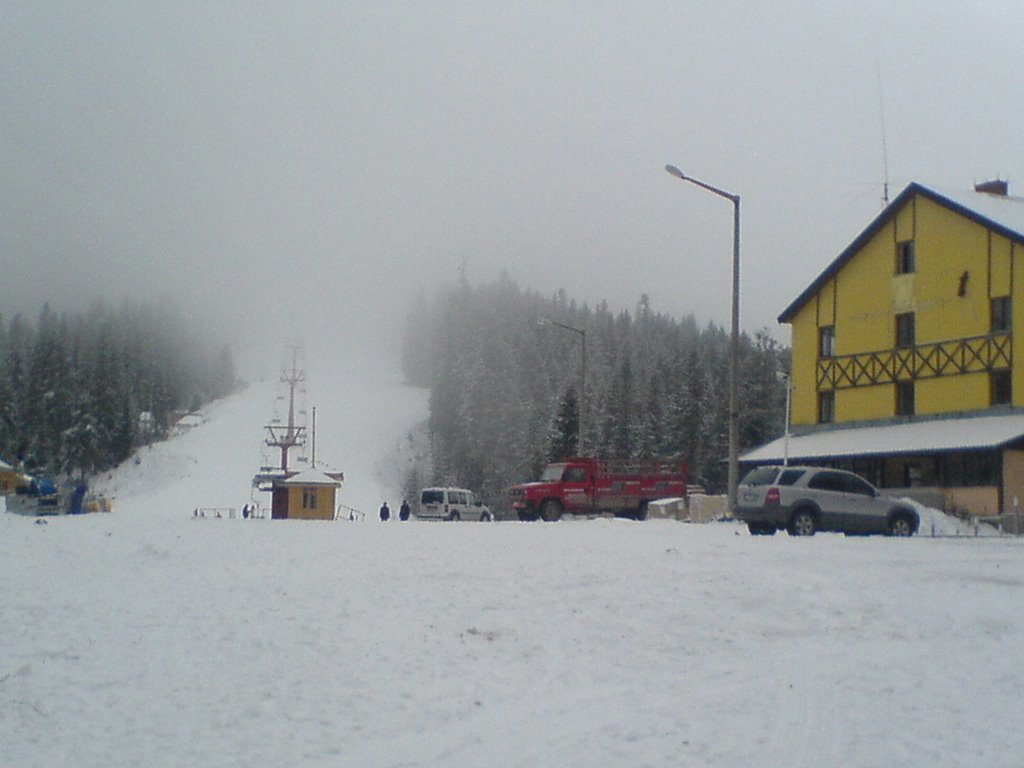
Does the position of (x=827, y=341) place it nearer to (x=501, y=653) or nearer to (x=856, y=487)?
(x=856, y=487)

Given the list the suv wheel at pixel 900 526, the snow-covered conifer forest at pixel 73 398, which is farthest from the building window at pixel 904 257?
the snow-covered conifer forest at pixel 73 398

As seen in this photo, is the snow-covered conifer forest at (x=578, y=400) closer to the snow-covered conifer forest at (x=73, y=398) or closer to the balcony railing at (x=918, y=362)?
the balcony railing at (x=918, y=362)

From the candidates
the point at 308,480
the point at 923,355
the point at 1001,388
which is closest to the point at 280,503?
the point at 308,480

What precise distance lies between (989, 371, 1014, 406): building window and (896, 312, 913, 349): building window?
4.44 m

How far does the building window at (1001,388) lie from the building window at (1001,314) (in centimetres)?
157

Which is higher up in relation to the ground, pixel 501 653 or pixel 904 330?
pixel 904 330

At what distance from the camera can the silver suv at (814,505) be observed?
26.3 m

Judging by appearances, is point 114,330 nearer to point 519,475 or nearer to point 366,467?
point 366,467

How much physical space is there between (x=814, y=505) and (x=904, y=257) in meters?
23.2

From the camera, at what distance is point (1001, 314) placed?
1654 inches

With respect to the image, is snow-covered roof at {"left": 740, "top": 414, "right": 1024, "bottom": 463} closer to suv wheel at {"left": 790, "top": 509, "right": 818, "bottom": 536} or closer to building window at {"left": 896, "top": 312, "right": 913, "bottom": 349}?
building window at {"left": 896, "top": 312, "right": 913, "bottom": 349}

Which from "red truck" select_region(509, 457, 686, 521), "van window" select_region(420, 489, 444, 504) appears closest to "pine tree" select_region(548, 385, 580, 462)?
"van window" select_region(420, 489, 444, 504)

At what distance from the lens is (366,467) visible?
452ft

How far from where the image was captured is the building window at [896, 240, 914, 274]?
4628 centimetres
